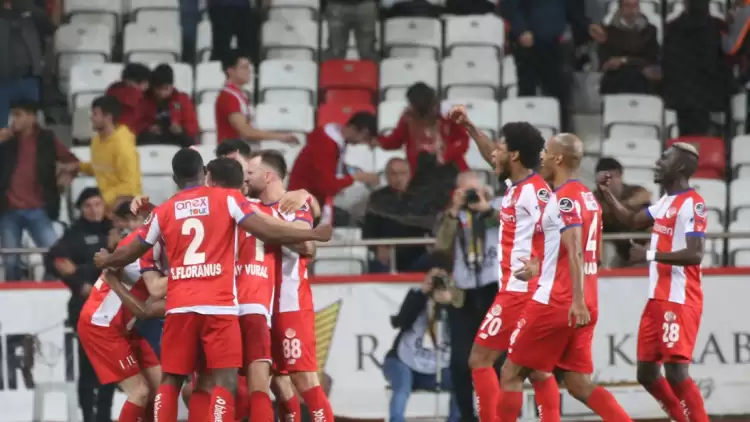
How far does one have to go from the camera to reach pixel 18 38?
15.1 m

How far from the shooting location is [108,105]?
523 inches

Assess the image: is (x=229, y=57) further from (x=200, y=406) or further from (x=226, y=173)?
(x=200, y=406)

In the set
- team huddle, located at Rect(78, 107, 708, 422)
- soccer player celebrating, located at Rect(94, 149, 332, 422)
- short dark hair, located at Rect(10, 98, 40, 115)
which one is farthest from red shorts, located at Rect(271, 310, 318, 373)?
short dark hair, located at Rect(10, 98, 40, 115)

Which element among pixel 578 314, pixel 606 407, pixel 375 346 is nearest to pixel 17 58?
pixel 375 346

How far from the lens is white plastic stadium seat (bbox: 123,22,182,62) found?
16109 millimetres

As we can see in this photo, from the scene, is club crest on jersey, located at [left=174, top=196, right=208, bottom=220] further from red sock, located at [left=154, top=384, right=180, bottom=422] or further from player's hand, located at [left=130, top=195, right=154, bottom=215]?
red sock, located at [left=154, top=384, right=180, bottom=422]

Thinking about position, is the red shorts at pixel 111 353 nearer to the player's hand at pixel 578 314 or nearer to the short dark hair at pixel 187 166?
the short dark hair at pixel 187 166

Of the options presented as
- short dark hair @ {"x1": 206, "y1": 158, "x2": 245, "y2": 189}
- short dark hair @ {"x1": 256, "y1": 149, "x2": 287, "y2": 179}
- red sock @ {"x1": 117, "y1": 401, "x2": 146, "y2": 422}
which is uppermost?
short dark hair @ {"x1": 256, "y1": 149, "x2": 287, "y2": 179}

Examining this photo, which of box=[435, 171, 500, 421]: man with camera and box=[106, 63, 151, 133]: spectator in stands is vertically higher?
box=[106, 63, 151, 133]: spectator in stands

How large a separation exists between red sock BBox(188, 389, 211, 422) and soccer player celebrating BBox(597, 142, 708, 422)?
325 centimetres

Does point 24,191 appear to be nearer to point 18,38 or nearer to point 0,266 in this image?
point 0,266

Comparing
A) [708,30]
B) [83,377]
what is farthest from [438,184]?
[708,30]

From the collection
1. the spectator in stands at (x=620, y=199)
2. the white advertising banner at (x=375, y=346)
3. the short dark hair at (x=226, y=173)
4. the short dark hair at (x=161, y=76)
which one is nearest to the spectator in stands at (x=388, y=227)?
the white advertising banner at (x=375, y=346)

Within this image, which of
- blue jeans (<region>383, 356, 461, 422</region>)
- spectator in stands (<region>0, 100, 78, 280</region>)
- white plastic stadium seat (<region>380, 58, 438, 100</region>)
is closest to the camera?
blue jeans (<region>383, 356, 461, 422</region>)
